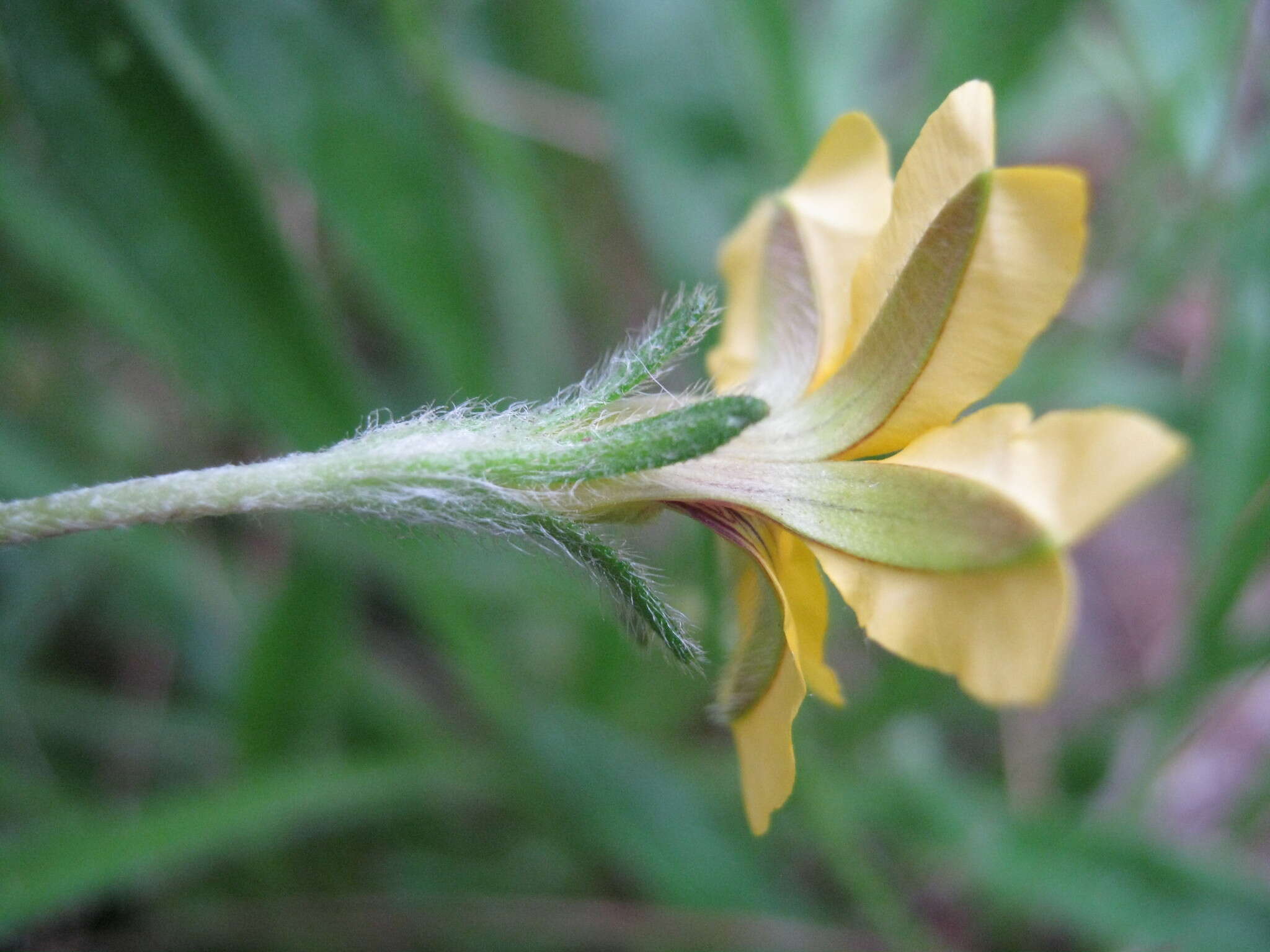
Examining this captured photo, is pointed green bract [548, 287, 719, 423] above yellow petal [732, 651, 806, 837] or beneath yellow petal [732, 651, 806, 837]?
above

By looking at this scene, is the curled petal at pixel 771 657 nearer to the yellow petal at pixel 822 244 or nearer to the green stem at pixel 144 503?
the yellow petal at pixel 822 244

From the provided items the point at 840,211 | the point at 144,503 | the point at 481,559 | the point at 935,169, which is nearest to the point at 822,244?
the point at 840,211

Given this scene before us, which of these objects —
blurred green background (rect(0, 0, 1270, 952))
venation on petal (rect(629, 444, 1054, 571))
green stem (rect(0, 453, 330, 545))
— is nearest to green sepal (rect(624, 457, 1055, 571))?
venation on petal (rect(629, 444, 1054, 571))

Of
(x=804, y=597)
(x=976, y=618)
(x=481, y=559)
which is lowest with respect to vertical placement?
(x=976, y=618)

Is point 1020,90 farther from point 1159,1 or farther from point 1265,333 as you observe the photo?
point 1265,333

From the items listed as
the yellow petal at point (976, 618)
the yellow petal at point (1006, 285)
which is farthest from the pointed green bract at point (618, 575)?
the yellow petal at point (1006, 285)

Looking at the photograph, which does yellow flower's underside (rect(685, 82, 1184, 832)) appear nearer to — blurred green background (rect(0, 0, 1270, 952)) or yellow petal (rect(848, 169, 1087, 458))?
yellow petal (rect(848, 169, 1087, 458))

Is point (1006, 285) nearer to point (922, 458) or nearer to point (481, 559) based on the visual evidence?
point (922, 458)
